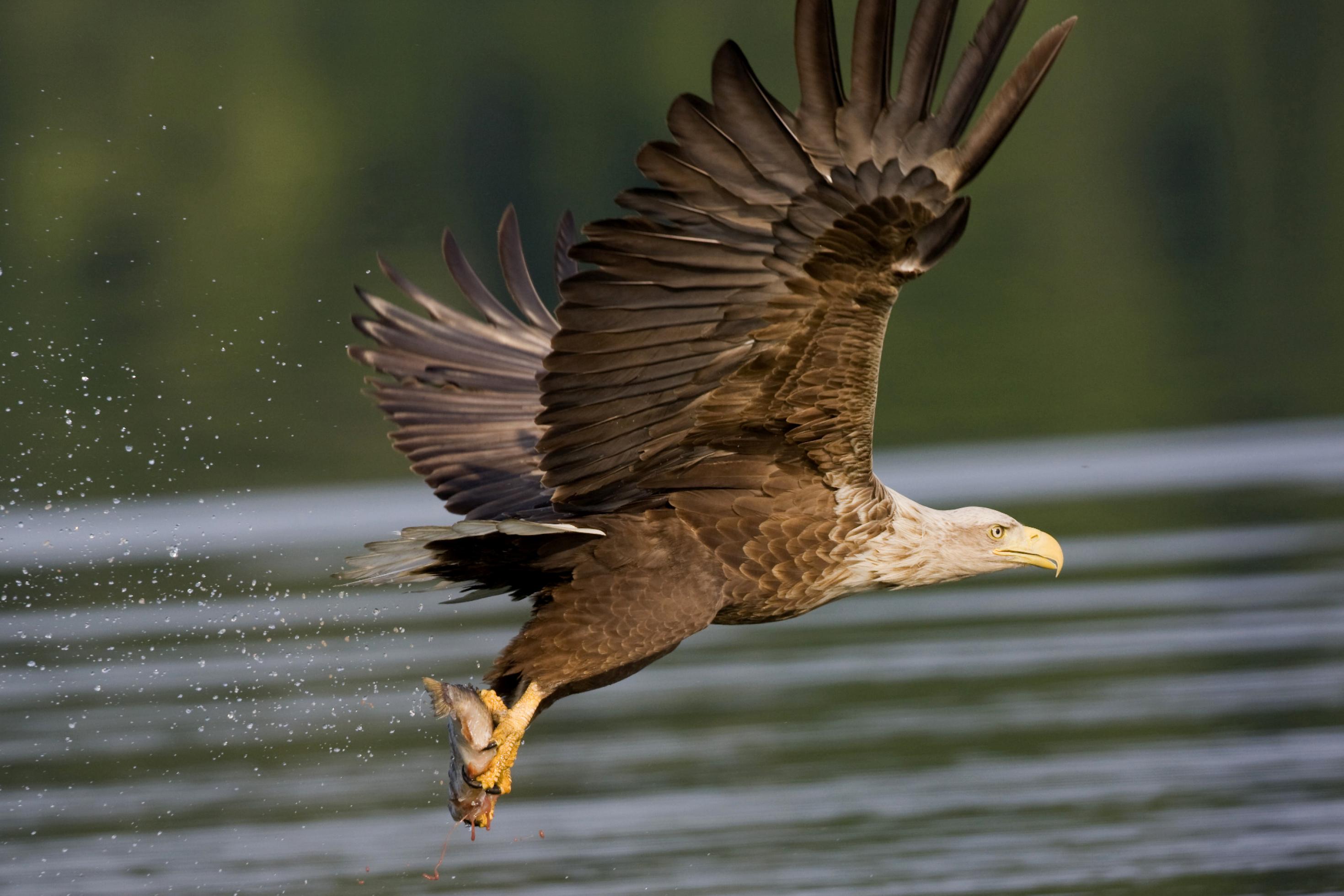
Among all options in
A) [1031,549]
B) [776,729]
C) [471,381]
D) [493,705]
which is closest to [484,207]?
[776,729]

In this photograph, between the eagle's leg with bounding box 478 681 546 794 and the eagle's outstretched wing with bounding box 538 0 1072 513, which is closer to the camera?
the eagle's outstretched wing with bounding box 538 0 1072 513

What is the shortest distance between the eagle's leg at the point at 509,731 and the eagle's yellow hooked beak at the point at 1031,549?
4.72ft

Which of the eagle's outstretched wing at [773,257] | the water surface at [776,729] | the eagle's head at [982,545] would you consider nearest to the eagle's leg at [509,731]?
the eagle's outstretched wing at [773,257]

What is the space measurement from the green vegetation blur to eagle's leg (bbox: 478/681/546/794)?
6847 mm

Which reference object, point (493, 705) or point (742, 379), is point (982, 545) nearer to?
point (742, 379)

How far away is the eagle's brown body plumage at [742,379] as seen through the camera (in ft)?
16.5

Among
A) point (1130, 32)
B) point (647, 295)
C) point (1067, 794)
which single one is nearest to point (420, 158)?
point (1130, 32)

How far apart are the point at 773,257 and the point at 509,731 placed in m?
1.49

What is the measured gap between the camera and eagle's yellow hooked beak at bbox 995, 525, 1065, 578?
21.1 ft

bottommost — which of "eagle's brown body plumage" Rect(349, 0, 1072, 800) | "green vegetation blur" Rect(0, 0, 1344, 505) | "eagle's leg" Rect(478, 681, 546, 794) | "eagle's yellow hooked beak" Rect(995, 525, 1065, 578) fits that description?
"eagle's leg" Rect(478, 681, 546, 794)

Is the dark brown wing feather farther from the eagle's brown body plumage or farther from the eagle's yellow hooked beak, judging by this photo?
the eagle's yellow hooked beak

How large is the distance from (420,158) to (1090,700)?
21213mm

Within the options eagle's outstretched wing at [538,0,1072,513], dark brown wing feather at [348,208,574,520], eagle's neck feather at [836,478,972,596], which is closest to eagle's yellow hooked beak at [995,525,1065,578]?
eagle's neck feather at [836,478,972,596]

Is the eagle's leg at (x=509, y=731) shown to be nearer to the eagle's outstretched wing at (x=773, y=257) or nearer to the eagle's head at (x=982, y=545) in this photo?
the eagle's outstretched wing at (x=773, y=257)
